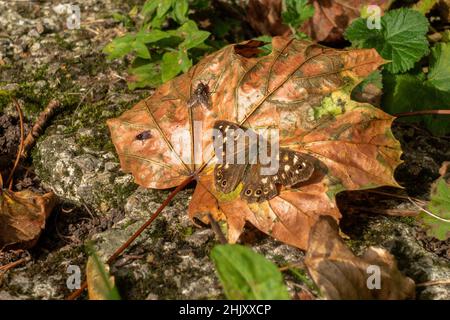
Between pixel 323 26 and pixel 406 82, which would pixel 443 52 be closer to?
pixel 406 82

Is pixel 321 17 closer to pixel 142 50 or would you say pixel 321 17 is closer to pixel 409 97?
pixel 409 97

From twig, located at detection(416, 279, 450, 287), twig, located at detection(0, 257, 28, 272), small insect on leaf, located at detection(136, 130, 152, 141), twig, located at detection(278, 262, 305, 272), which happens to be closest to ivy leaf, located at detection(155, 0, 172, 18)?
small insect on leaf, located at detection(136, 130, 152, 141)

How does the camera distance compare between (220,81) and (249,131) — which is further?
(220,81)

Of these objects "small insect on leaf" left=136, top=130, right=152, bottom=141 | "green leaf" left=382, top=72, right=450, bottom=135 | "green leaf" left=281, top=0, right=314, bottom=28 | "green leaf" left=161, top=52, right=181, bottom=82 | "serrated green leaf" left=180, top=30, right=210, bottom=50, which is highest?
"green leaf" left=281, top=0, right=314, bottom=28

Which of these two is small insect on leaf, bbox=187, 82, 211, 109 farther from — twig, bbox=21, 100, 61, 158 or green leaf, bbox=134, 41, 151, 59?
twig, bbox=21, 100, 61, 158

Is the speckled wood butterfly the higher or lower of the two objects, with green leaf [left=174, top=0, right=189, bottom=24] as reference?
lower

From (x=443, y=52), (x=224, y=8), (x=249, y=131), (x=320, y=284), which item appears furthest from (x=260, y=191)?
(x=224, y=8)
